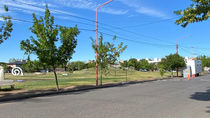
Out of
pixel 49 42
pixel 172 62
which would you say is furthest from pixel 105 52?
pixel 172 62

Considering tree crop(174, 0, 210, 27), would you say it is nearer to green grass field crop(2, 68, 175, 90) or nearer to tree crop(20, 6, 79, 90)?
tree crop(20, 6, 79, 90)

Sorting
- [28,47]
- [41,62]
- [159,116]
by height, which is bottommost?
[159,116]

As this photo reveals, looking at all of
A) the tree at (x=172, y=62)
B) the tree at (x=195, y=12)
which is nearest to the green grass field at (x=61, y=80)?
the tree at (x=172, y=62)

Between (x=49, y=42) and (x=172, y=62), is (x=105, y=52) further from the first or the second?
(x=172, y=62)

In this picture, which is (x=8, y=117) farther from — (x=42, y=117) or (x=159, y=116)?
(x=159, y=116)

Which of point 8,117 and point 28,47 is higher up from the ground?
point 28,47

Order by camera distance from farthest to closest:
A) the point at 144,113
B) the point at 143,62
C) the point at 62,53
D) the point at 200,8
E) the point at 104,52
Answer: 1. the point at 143,62
2. the point at 104,52
3. the point at 62,53
4. the point at 144,113
5. the point at 200,8

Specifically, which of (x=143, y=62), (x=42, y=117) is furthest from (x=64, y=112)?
(x=143, y=62)

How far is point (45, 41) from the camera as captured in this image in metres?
12.5

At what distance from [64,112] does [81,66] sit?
123322 millimetres

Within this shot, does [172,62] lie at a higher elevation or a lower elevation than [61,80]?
higher

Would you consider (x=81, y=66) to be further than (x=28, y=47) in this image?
Yes

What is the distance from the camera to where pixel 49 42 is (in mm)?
12922

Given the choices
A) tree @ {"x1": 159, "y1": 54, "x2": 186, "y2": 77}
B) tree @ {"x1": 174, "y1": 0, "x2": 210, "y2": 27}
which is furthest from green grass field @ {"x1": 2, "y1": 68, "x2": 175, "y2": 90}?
tree @ {"x1": 174, "y1": 0, "x2": 210, "y2": 27}
